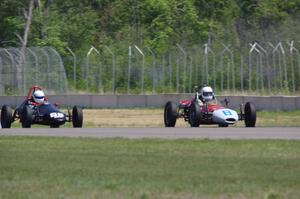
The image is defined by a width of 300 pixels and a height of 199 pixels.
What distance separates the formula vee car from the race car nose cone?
14.7 ft

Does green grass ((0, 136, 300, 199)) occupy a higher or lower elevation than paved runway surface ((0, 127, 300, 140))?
lower

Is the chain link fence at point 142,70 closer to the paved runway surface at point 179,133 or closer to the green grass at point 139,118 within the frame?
the green grass at point 139,118

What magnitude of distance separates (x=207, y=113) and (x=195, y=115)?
92cm

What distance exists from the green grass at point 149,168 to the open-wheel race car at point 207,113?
819 centimetres

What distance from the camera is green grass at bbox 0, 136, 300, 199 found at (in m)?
13.2

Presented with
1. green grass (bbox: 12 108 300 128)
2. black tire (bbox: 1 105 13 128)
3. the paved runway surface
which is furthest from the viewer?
green grass (bbox: 12 108 300 128)

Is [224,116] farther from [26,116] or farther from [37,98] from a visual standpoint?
[37,98]

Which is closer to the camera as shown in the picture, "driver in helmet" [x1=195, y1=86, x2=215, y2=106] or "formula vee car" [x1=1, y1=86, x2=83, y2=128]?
"formula vee car" [x1=1, y1=86, x2=83, y2=128]

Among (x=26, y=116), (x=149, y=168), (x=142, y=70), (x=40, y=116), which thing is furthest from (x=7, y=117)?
(x=149, y=168)

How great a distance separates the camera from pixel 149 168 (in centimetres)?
1611

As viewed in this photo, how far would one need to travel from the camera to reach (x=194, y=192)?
1309 centimetres

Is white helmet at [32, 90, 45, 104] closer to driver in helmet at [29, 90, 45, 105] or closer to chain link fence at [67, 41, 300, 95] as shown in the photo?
driver in helmet at [29, 90, 45, 105]

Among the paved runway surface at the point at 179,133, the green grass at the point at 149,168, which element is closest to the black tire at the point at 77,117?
the paved runway surface at the point at 179,133

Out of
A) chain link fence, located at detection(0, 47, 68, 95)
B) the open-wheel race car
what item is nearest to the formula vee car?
the open-wheel race car
